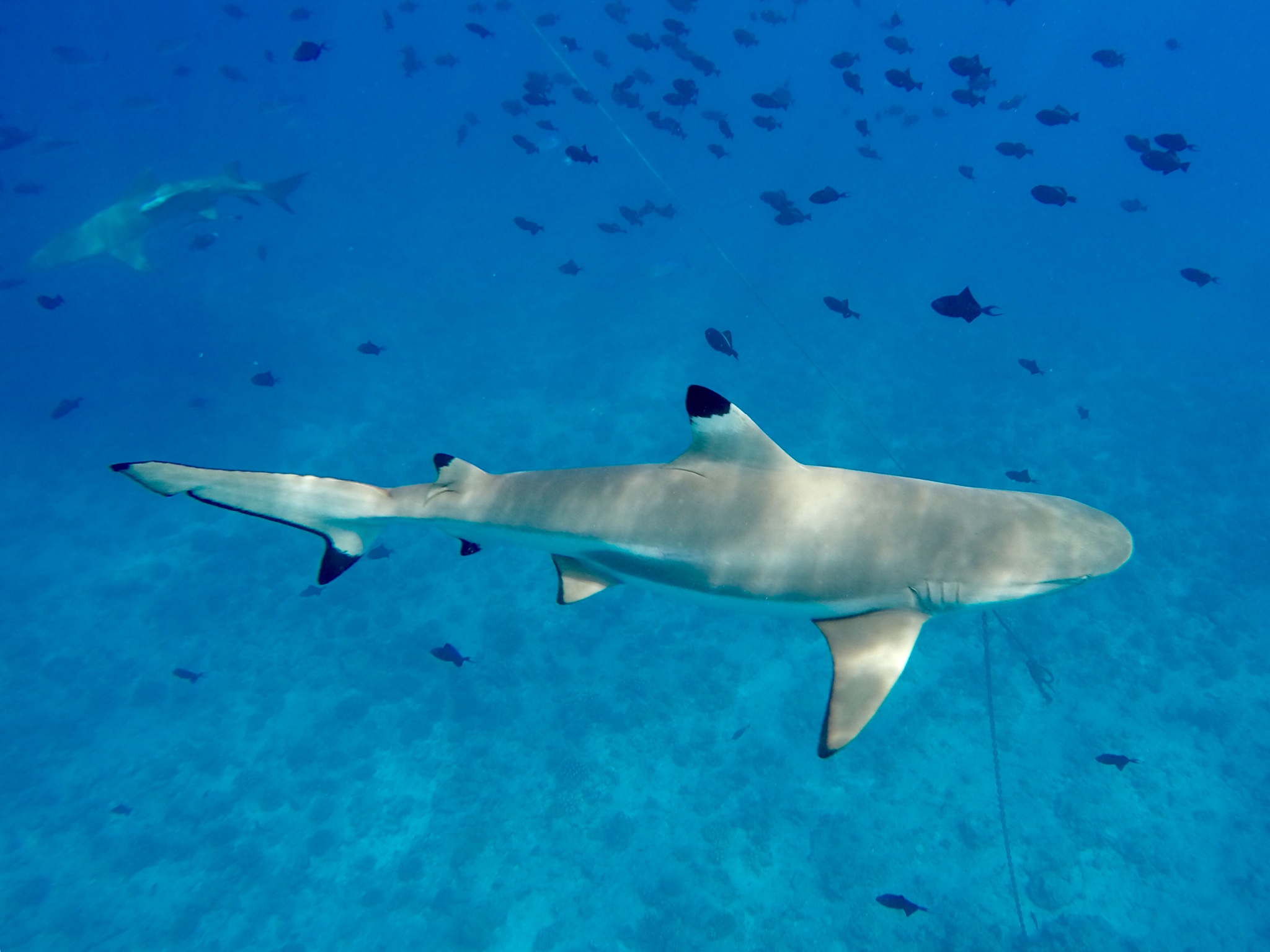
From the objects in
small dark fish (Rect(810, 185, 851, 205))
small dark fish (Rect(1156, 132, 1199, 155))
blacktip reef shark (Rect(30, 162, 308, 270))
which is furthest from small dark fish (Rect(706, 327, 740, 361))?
blacktip reef shark (Rect(30, 162, 308, 270))

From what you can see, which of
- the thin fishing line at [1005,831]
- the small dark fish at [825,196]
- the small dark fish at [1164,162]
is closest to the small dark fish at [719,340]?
the small dark fish at [825,196]

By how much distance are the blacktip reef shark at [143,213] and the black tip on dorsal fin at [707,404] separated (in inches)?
771

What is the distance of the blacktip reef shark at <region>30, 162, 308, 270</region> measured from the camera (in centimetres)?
1764

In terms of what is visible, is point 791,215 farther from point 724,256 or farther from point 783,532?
point 783,532

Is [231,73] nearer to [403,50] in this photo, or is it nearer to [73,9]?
[403,50]

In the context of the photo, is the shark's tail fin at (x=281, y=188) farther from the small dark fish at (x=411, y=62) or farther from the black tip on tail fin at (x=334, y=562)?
the black tip on tail fin at (x=334, y=562)

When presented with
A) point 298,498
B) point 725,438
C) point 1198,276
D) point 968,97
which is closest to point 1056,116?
point 968,97

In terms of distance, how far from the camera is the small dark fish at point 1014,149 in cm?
1265

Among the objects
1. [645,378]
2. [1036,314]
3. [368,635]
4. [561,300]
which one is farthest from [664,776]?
[1036,314]

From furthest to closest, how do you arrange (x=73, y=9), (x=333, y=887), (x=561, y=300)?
(x=73, y=9) → (x=561, y=300) → (x=333, y=887)

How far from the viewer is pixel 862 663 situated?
3.69 meters

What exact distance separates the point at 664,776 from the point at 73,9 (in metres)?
224

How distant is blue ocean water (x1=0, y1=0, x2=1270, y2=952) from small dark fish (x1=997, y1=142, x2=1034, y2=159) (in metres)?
6.97

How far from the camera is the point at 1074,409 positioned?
19.5 meters
